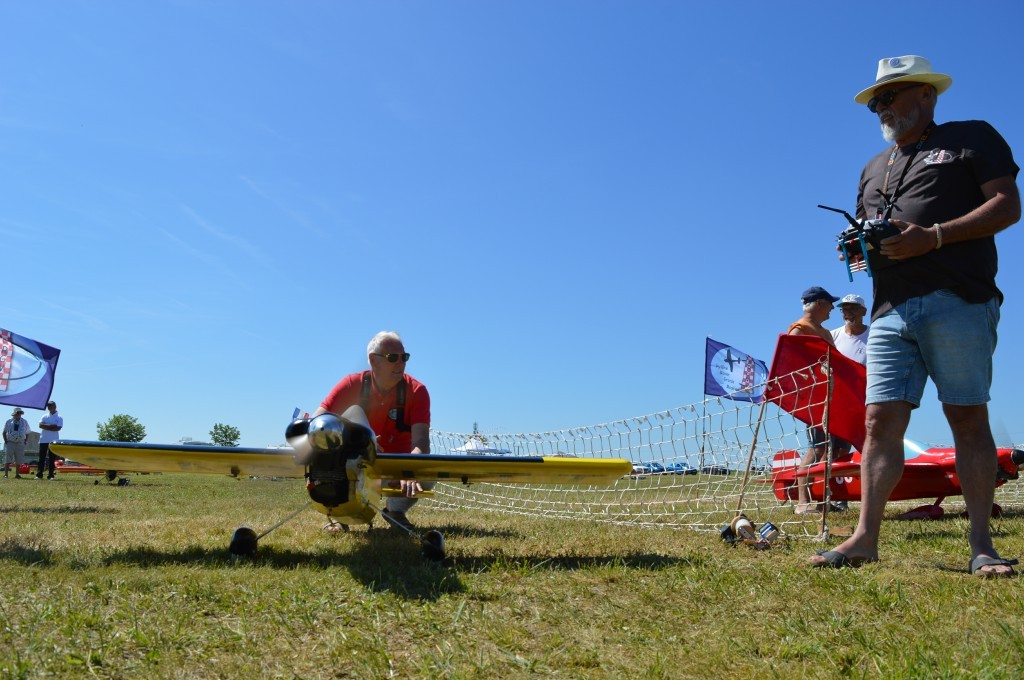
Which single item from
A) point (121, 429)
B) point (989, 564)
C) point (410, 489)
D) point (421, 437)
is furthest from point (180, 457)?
point (121, 429)

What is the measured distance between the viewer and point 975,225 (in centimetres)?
380

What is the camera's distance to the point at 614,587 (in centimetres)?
368

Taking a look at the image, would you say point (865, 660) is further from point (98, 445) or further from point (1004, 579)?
point (98, 445)

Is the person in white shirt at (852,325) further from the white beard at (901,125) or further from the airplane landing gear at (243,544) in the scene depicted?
the airplane landing gear at (243,544)

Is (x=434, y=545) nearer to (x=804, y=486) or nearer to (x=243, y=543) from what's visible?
(x=243, y=543)

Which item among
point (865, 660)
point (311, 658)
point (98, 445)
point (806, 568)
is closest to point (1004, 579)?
point (806, 568)

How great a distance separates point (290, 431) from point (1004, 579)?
13.1 feet

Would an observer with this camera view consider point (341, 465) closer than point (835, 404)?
Yes

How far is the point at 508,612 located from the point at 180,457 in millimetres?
3617

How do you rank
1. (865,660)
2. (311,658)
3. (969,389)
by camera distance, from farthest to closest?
(969,389) < (311,658) < (865,660)

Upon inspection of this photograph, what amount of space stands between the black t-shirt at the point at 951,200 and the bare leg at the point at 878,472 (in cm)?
65

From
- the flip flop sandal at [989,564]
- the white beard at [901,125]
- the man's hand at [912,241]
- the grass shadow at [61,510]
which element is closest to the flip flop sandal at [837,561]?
the flip flop sandal at [989,564]

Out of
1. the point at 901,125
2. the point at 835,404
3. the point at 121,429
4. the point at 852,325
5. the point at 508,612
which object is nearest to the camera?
the point at 508,612

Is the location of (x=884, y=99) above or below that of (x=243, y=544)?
above
